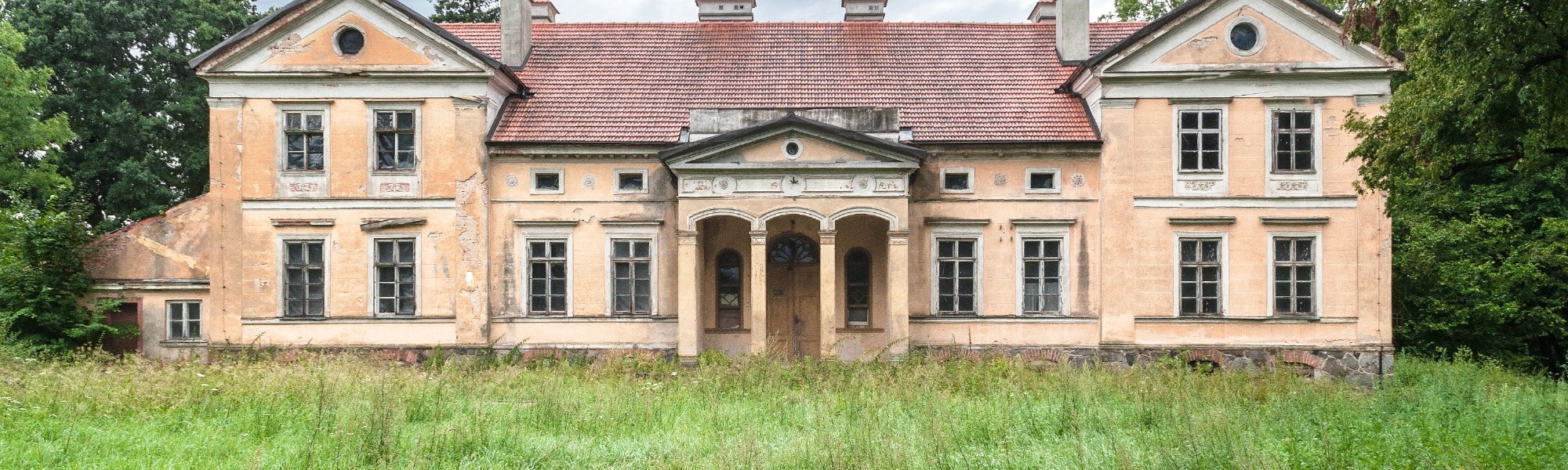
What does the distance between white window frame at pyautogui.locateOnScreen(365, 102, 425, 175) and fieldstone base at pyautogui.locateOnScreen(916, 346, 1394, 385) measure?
942 cm

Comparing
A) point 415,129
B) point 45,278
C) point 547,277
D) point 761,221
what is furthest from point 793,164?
point 45,278

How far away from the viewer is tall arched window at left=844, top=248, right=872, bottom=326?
17.7 metres

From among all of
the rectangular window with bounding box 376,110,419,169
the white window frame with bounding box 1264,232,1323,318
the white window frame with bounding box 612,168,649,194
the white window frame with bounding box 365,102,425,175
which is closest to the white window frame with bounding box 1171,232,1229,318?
the white window frame with bounding box 1264,232,1323,318

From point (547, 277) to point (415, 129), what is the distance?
136 inches

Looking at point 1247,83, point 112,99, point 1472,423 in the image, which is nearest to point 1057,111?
point 1247,83

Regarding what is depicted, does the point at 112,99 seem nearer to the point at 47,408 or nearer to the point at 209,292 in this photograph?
the point at 209,292

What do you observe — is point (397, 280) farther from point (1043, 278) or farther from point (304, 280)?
point (1043, 278)

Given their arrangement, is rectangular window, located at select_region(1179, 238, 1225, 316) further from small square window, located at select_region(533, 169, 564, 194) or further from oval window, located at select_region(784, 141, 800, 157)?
small square window, located at select_region(533, 169, 564, 194)

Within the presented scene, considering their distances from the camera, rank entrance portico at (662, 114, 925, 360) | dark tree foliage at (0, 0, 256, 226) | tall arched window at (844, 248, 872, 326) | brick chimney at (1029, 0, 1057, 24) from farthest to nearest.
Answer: dark tree foliage at (0, 0, 256, 226)
brick chimney at (1029, 0, 1057, 24)
tall arched window at (844, 248, 872, 326)
entrance portico at (662, 114, 925, 360)

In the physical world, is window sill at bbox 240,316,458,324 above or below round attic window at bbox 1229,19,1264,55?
below

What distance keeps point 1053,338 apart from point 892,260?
11.2 ft

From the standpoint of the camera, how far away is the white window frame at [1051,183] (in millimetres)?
17344

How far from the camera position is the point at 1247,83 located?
1688 cm

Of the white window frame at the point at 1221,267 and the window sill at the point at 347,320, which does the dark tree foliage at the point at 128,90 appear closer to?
the window sill at the point at 347,320
